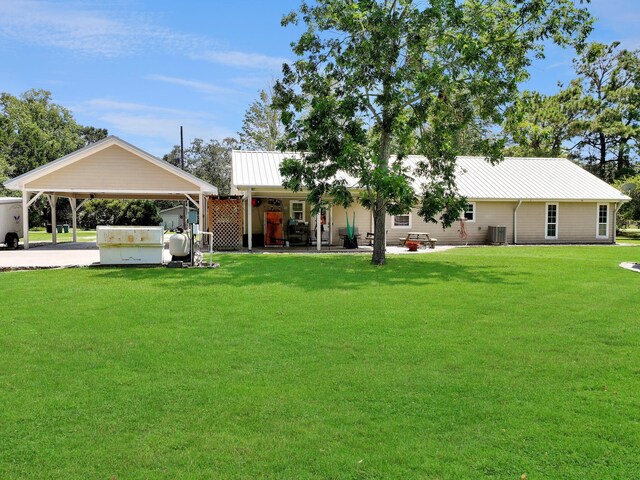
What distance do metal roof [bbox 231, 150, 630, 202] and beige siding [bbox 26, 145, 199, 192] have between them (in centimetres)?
368

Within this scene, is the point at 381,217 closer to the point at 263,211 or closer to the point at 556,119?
the point at 263,211

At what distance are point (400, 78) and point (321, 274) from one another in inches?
253

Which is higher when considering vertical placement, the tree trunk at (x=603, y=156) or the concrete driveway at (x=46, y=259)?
the tree trunk at (x=603, y=156)

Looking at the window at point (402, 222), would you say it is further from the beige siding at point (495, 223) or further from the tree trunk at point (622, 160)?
the tree trunk at point (622, 160)

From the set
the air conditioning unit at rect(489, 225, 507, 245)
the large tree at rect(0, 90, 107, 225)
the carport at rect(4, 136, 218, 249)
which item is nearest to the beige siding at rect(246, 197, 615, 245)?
the air conditioning unit at rect(489, 225, 507, 245)

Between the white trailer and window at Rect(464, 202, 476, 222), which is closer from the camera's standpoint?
the white trailer

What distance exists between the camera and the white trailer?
20.6 m

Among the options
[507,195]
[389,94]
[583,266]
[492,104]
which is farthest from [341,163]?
[507,195]

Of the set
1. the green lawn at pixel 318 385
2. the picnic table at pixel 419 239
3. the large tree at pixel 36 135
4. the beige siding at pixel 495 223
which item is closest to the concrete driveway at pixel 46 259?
the green lawn at pixel 318 385

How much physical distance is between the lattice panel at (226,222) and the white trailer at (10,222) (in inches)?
331

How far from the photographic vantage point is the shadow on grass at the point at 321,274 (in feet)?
36.9

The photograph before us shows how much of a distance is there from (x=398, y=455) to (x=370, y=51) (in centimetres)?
1314

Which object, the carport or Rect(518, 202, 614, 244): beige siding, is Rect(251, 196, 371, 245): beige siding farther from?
Rect(518, 202, 614, 244): beige siding

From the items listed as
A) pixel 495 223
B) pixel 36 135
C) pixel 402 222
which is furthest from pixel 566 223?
pixel 36 135
